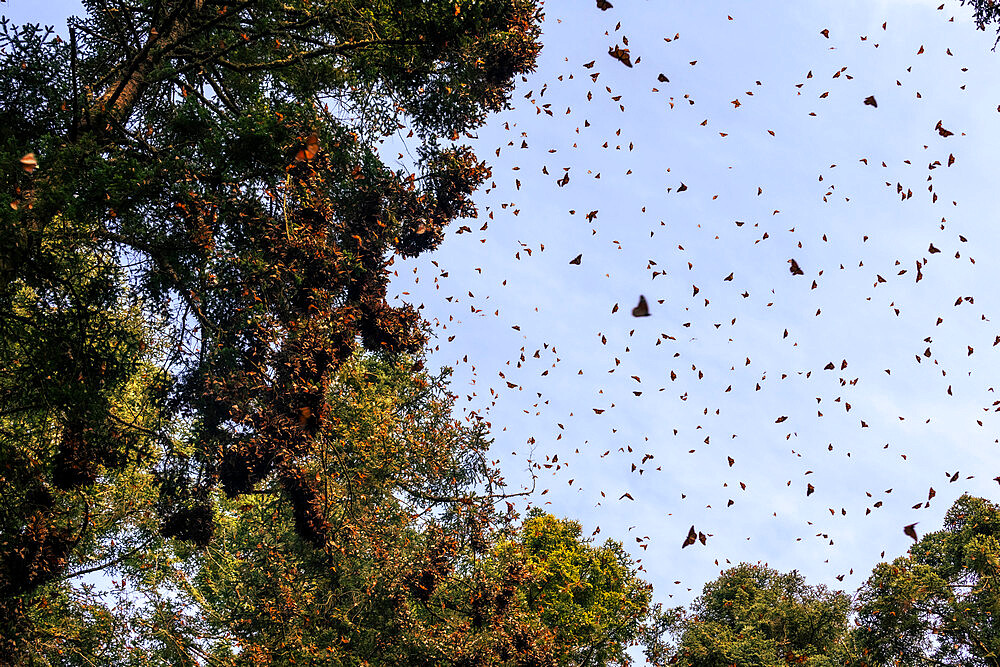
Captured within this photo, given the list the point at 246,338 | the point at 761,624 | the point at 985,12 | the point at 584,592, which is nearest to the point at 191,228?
the point at 246,338

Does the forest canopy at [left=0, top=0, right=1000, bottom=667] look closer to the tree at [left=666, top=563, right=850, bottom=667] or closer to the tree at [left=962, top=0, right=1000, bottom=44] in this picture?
the tree at [left=962, top=0, right=1000, bottom=44]

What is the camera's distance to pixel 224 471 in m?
11.3

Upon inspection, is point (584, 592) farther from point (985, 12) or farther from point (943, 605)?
point (985, 12)

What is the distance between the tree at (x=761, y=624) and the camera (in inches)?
940

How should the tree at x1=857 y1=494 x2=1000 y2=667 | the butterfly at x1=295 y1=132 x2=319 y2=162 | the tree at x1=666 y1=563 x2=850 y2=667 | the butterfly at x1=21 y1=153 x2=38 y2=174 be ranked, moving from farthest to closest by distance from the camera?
1. the tree at x1=666 y1=563 x2=850 y2=667
2. the tree at x1=857 y1=494 x2=1000 y2=667
3. the butterfly at x1=295 y1=132 x2=319 y2=162
4. the butterfly at x1=21 y1=153 x2=38 y2=174

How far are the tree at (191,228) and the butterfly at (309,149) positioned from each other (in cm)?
4

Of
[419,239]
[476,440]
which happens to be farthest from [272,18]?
[476,440]

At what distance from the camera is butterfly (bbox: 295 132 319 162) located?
9258mm

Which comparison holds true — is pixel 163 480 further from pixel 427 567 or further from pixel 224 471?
pixel 427 567

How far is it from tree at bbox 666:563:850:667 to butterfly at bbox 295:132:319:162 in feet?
70.5

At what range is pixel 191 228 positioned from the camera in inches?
351

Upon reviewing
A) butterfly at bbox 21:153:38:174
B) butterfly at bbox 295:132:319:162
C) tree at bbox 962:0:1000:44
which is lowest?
butterfly at bbox 21:153:38:174

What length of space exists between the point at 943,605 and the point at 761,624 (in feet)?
25.1

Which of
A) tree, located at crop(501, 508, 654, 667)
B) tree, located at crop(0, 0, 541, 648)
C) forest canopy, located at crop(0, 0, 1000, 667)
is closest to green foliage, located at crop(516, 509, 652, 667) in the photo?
tree, located at crop(501, 508, 654, 667)
